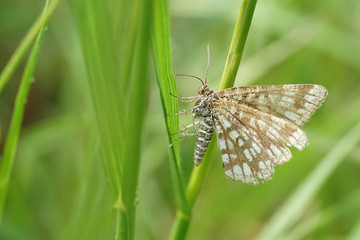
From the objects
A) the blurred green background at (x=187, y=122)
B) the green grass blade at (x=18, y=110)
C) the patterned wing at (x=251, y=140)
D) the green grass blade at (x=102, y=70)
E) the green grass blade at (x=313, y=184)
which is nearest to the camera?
the green grass blade at (x=102, y=70)

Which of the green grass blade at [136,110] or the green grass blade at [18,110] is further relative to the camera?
the green grass blade at [18,110]

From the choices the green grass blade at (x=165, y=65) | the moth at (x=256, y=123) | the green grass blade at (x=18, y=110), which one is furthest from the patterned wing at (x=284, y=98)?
the green grass blade at (x=18, y=110)

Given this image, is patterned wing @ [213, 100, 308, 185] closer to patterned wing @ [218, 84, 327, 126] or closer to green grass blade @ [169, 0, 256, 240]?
patterned wing @ [218, 84, 327, 126]

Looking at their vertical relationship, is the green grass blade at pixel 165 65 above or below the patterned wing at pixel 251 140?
above

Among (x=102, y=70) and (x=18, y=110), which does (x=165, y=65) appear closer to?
(x=102, y=70)

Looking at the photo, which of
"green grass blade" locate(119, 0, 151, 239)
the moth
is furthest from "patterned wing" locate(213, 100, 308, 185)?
"green grass blade" locate(119, 0, 151, 239)

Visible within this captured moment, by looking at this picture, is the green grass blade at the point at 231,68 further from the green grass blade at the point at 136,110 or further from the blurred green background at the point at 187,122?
the blurred green background at the point at 187,122
